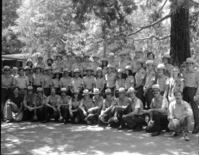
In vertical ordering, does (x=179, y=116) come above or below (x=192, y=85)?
below

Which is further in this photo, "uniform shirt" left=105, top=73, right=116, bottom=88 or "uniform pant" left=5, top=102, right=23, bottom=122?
"uniform pant" left=5, top=102, right=23, bottom=122

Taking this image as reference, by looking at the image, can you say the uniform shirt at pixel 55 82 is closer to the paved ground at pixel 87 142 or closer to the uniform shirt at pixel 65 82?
the uniform shirt at pixel 65 82

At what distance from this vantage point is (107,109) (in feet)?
27.7

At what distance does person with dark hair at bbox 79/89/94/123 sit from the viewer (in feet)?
29.4

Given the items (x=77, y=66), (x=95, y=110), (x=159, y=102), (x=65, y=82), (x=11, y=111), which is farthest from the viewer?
(x=77, y=66)

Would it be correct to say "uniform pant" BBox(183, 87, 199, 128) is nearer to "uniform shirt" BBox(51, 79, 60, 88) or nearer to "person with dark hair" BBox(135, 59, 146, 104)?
"person with dark hair" BBox(135, 59, 146, 104)

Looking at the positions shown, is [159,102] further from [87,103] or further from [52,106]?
[52,106]

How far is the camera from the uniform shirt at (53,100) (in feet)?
Answer: 31.3

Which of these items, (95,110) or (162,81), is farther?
(95,110)

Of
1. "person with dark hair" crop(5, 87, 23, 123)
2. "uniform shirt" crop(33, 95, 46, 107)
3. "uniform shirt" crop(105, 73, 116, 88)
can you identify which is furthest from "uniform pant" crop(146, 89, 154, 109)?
"person with dark hair" crop(5, 87, 23, 123)

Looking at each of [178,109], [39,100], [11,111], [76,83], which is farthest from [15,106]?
[178,109]

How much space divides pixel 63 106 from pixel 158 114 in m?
3.43

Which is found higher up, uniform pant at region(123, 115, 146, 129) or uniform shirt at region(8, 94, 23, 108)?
uniform shirt at region(8, 94, 23, 108)

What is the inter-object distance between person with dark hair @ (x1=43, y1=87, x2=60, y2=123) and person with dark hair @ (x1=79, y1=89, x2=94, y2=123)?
3.17 ft
